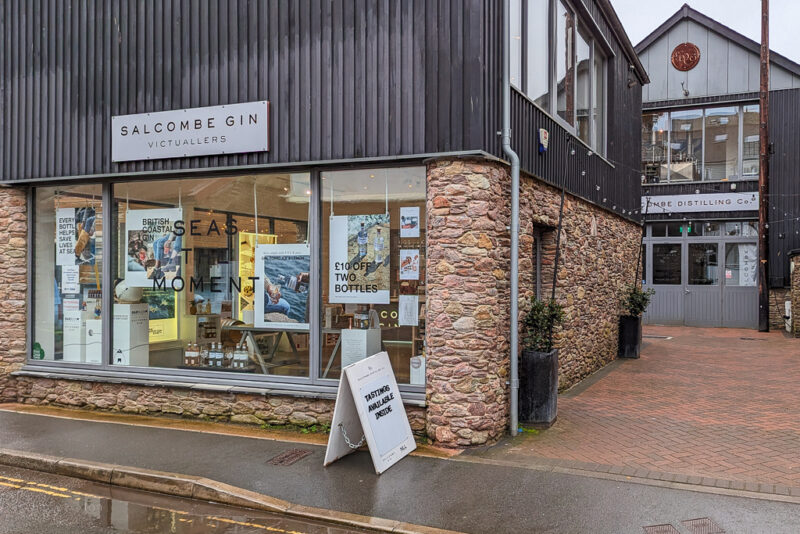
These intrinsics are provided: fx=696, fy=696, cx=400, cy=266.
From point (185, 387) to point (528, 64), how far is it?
19.6 feet

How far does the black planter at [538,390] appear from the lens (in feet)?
26.1

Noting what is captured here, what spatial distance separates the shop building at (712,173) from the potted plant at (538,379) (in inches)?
591

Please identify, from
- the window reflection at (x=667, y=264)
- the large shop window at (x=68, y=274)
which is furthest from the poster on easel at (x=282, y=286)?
the window reflection at (x=667, y=264)

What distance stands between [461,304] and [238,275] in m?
3.07

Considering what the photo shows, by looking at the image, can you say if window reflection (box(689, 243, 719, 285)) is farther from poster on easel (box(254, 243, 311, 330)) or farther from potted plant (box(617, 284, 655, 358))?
poster on easel (box(254, 243, 311, 330))

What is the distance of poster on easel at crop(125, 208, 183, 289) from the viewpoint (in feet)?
29.9

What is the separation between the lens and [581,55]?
11.5m

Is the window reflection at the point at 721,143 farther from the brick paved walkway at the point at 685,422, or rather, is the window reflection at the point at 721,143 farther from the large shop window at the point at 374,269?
the large shop window at the point at 374,269

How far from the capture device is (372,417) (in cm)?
667

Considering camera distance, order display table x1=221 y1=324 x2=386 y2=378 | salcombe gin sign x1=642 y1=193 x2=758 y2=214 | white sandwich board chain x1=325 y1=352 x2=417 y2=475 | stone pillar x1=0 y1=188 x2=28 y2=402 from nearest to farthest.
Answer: white sandwich board chain x1=325 y1=352 x2=417 y2=475
display table x1=221 y1=324 x2=386 y2=378
stone pillar x1=0 y1=188 x2=28 y2=402
salcombe gin sign x1=642 y1=193 x2=758 y2=214

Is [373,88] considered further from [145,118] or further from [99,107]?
[99,107]

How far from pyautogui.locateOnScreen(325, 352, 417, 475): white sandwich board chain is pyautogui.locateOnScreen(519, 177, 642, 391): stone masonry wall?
7.30 feet

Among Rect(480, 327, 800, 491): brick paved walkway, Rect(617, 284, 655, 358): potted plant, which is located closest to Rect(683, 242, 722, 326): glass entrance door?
Rect(480, 327, 800, 491): brick paved walkway

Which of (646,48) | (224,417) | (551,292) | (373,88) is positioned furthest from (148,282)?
(646,48)
